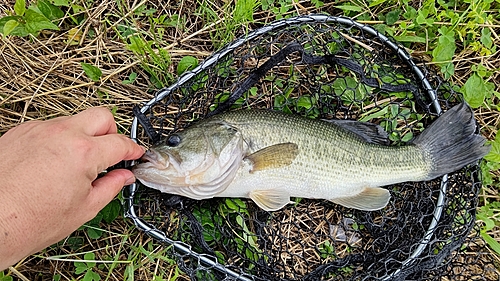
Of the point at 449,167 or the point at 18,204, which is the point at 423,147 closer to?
the point at 449,167

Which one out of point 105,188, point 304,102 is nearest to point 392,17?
point 304,102

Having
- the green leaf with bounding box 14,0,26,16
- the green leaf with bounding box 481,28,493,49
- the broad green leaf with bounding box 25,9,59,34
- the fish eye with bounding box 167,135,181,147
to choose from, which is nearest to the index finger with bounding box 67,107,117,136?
the fish eye with bounding box 167,135,181,147

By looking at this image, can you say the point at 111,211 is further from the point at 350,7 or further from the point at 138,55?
the point at 350,7

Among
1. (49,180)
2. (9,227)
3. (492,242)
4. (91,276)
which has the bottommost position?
(492,242)

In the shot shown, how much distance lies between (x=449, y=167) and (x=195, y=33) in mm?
2028

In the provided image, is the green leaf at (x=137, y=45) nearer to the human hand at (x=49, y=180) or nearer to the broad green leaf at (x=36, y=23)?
the broad green leaf at (x=36, y=23)

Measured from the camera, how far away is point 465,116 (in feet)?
9.83

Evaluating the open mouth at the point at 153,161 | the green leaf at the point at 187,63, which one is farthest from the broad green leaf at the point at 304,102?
the open mouth at the point at 153,161

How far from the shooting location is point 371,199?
2.97 m

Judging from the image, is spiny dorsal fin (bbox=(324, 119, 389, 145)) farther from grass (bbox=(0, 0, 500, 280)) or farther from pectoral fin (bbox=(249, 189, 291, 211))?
grass (bbox=(0, 0, 500, 280))

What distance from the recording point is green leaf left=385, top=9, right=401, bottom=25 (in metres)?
3.42

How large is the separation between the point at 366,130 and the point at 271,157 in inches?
29.5

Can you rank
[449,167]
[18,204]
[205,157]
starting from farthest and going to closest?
[449,167], [205,157], [18,204]

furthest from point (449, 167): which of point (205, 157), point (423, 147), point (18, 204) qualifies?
point (18, 204)
